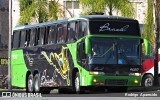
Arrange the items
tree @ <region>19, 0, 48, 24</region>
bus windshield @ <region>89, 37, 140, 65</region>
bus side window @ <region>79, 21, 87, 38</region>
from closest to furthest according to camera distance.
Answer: bus windshield @ <region>89, 37, 140, 65</region> → bus side window @ <region>79, 21, 87, 38</region> → tree @ <region>19, 0, 48, 24</region>

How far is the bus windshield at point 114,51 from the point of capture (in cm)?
2828

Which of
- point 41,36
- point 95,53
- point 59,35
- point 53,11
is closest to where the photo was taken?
point 95,53

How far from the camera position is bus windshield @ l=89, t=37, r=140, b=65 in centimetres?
2828

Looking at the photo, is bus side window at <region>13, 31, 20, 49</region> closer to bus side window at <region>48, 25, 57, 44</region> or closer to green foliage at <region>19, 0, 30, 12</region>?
bus side window at <region>48, 25, 57, 44</region>

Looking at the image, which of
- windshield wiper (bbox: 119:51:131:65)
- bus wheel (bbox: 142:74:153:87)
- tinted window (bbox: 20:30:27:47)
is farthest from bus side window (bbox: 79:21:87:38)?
bus wheel (bbox: 142:74:153:87)

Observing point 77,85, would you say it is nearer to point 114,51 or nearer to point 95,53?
point 95,53

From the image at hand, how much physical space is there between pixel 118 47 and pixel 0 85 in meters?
25.4

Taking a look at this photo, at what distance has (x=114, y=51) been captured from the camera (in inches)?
1124

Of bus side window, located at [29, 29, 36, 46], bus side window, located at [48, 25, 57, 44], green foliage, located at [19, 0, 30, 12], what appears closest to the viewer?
bus side window, located at [48, 25, 57, 44]

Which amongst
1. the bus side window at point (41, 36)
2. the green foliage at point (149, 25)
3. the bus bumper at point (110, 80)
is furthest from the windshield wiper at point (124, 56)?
the green foliage at point (149, 25)

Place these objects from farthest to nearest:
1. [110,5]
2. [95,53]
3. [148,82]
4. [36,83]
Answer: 1. [110,5]
2. [148,82]
3. [36,83]
4. [95,53]

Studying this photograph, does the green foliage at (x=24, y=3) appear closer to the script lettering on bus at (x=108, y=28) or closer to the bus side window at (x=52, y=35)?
the bus side window at (x=52, y=35)

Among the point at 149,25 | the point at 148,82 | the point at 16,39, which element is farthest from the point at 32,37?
the point at 149,25

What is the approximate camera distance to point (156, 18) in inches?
1596
